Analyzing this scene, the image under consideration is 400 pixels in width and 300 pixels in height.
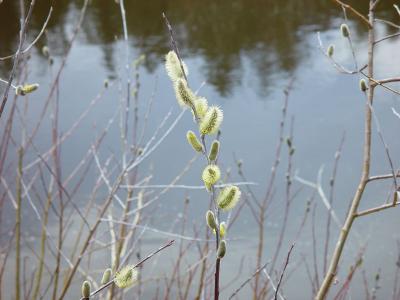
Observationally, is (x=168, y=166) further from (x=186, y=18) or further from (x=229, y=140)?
(x=186, y=18)

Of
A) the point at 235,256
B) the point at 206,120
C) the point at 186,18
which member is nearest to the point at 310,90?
the point at 235,256

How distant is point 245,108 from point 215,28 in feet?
12.7

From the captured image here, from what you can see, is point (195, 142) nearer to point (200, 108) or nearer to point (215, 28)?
point (200, 108)

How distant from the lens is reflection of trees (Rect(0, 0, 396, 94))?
8492mm

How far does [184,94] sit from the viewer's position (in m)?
0.86

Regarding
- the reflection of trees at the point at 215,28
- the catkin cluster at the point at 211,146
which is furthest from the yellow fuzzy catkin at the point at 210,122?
the reflection of trees at the point at 215,28

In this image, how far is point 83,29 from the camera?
10.4 m

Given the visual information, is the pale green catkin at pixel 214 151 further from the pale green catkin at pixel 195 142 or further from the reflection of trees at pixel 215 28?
the reflection of trees at pixel 215 28

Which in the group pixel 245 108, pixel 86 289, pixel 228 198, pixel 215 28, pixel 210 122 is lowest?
pixel 86 289

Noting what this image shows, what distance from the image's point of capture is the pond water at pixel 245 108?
4.56 m

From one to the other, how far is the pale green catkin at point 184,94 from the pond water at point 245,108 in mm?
1231

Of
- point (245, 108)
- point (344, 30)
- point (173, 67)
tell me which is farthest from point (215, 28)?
point (173, 67)

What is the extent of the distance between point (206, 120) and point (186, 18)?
1024cm

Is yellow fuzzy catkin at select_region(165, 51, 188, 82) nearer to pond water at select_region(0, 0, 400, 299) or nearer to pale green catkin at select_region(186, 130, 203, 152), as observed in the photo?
pale green catkin at select_region(186, 130, 203, 152)
